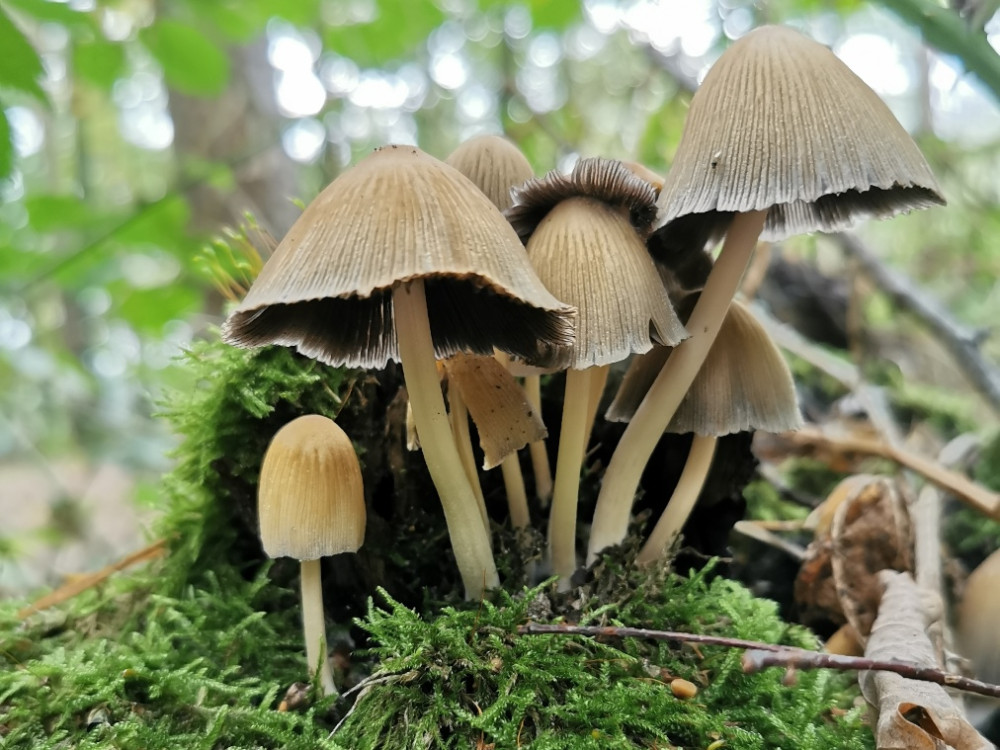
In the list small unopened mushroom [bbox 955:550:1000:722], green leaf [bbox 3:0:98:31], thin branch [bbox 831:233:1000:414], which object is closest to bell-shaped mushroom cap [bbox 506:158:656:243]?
green leaf [bbox 3:0:98:31]

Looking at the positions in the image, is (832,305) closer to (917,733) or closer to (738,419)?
(738,419)

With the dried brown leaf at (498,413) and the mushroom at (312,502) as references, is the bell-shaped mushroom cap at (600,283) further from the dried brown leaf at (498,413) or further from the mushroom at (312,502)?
the mushroom at (312,502)

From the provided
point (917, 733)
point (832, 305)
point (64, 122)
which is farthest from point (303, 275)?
point (64, 122)

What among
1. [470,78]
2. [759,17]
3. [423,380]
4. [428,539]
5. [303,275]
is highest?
[470,78]

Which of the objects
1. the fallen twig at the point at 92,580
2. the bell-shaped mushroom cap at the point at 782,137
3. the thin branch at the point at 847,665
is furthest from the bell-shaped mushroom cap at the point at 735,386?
the fallen twig at the point at 92,580

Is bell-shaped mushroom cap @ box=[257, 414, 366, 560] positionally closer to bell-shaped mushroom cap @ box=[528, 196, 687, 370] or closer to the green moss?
the green moss

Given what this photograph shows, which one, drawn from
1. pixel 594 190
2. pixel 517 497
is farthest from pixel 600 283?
pixel 517 497
